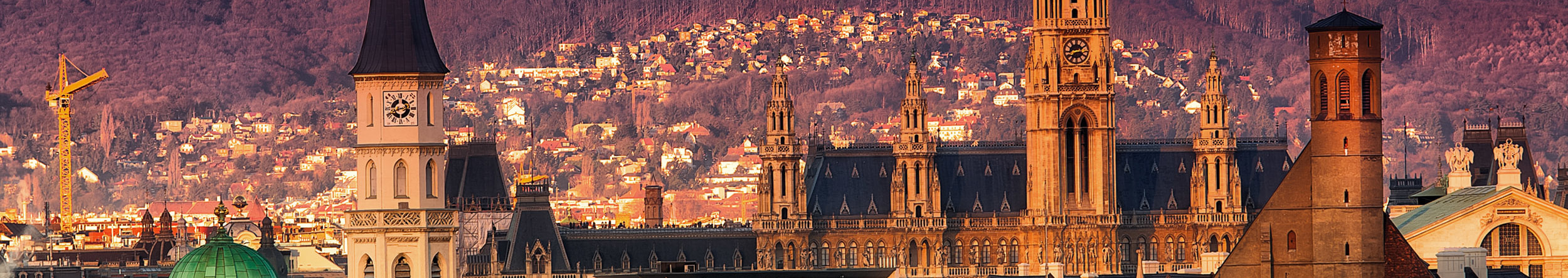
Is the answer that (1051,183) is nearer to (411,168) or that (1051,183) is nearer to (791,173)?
(791,173)

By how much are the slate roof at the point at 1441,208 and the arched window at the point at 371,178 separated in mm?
46875

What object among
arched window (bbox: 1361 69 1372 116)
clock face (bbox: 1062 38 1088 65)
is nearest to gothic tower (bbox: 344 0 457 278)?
arched window (bbox: 1361 69 1372 116)

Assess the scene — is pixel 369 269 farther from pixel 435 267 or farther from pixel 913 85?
pixel 913 85

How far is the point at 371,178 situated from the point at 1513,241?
53483 millimetres

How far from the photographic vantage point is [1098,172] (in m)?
188

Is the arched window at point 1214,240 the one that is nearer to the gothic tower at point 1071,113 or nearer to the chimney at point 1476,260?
the gothic tower at point 1071,113

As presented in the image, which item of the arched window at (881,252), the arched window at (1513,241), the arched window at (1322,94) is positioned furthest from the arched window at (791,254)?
the arched window at (1322,94)

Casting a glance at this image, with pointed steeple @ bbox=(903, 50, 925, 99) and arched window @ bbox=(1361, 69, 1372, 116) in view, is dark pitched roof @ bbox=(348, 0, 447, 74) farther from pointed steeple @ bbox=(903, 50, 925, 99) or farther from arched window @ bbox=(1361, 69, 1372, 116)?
pointed steeple @ bbox=(903, 50, 925, 99)

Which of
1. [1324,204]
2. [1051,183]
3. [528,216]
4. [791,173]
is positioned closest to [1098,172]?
[1051,183]

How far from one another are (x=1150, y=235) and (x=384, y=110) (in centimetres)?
8741

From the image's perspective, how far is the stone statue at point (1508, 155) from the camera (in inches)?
6747

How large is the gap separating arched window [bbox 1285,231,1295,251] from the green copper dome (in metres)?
30.1

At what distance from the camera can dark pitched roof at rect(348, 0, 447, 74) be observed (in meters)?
106

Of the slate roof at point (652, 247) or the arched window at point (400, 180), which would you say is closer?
the arched window at point (400, 180)
